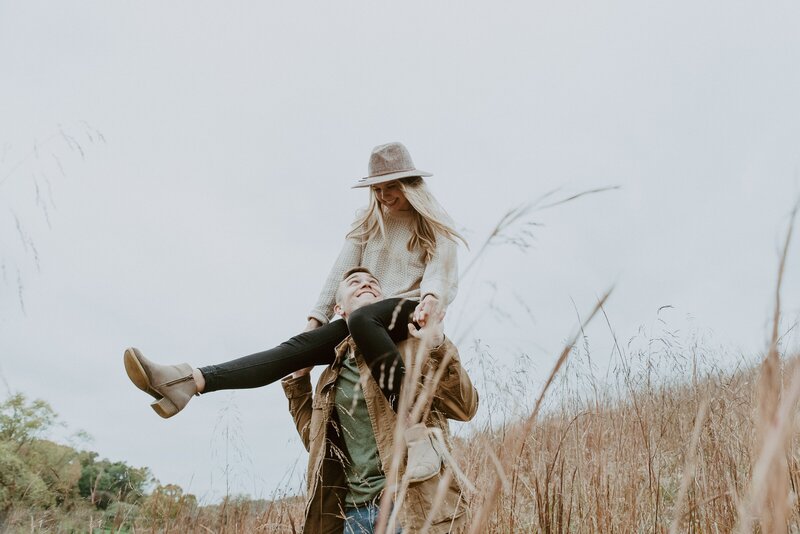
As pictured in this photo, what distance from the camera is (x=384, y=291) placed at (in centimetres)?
287

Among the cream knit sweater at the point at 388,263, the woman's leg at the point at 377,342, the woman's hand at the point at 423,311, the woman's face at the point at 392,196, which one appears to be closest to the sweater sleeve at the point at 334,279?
the cream knit sweater at the point at 388,263

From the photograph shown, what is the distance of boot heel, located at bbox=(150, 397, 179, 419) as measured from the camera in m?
2.28

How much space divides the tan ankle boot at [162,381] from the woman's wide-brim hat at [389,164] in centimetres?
116

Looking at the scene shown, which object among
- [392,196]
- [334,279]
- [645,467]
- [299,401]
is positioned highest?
[392,196]

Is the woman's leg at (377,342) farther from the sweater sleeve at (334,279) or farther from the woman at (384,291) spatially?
the sweater sleeve at (334,279)

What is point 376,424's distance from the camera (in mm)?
2357

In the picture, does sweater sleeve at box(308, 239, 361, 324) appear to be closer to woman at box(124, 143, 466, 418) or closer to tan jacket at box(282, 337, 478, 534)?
woman at box(124, 143, 466, 418)

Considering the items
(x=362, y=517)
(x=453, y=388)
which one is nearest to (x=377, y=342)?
(x=453, y=388)

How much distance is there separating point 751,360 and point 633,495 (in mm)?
2421

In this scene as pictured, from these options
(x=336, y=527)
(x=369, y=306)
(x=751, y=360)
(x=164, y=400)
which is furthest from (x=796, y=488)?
(x=751, y=360)

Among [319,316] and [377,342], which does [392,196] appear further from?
[377,342]

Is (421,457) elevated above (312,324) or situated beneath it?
situated beneath

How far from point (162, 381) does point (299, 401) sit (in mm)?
593

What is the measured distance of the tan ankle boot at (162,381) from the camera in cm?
225
